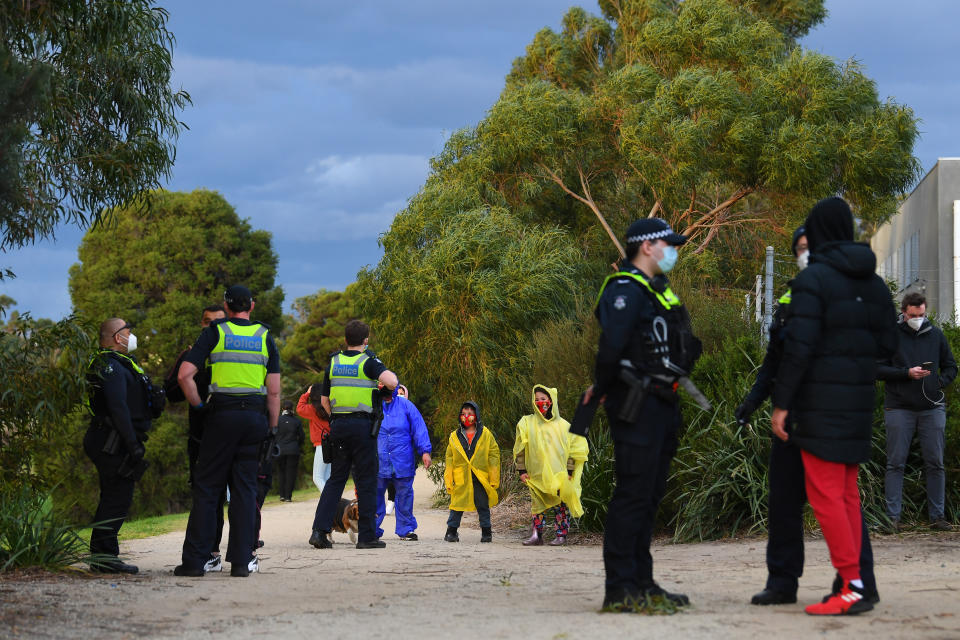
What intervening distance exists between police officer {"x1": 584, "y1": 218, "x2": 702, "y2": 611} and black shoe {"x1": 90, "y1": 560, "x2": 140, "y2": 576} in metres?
3.82

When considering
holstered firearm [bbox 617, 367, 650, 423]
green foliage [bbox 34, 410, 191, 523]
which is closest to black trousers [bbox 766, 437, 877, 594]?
holstered firearm [bbox 617, 367, 650, 423]

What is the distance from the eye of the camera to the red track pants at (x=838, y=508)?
5578 millimetres

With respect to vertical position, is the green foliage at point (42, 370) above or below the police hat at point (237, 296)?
below

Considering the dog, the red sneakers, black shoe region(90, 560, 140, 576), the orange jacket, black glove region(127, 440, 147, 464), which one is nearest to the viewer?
the red sneakers

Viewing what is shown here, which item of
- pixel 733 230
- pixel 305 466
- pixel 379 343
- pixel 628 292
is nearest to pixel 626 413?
pixel 628 292

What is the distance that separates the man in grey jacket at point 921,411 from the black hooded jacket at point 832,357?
4.22 metres

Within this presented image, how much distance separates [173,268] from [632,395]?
38.2 meters

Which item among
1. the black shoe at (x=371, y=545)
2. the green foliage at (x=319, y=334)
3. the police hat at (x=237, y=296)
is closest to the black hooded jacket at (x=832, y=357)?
the police hat at (x=237, y=296)

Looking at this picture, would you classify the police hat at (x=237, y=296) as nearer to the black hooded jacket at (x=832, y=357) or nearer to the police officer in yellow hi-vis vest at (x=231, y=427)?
the police officer in yellow hi-vis vest at (x=231, y=427)

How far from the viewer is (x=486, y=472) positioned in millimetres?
12148

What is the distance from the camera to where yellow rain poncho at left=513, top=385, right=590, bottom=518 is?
36.0ft

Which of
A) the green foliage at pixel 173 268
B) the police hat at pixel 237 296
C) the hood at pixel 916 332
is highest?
the green foliage at pixel 173 268

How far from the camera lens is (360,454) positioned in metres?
10.6

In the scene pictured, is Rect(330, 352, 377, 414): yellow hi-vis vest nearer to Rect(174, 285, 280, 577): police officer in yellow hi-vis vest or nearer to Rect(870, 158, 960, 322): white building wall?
Rect(174, 285, 280, 577): police officer in yellow hi-vis vest
